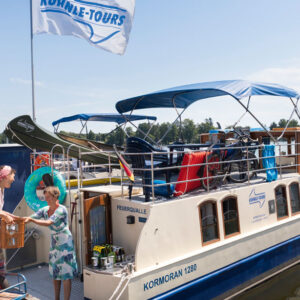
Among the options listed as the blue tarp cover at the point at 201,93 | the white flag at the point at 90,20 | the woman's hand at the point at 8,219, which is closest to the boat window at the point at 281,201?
the blue tarp cover at the point at 201,93

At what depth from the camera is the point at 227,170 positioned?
784 centimetres

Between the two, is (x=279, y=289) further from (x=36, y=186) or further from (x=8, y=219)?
(x=8, y=219)

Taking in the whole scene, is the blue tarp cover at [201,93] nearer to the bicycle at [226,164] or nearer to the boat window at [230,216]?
the bicycle at [226,164]

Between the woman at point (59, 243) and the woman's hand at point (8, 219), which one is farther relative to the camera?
the woman at point (59, 243)

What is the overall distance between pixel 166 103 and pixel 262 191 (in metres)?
3.61

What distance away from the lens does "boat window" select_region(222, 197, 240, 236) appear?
278 inches

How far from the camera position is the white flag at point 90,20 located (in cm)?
1032

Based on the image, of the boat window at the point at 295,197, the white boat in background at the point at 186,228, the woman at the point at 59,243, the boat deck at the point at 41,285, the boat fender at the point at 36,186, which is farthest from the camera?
the boat window at the point at 295,197

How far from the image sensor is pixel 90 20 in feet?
36.4

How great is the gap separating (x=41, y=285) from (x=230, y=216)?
385 centimetres

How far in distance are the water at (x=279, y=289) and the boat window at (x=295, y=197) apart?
5.02 ft

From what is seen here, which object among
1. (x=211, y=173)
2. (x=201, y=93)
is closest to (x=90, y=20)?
(x=201, y=93)

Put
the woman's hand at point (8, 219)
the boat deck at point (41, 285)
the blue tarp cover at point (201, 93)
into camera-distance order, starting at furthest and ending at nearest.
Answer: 1. the blue tarp cover at point (201, 93)
2. the boat deck at point (41, 285)
3. the woman's hand at point (8, 219)

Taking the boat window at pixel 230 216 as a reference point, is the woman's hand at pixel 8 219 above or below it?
above
